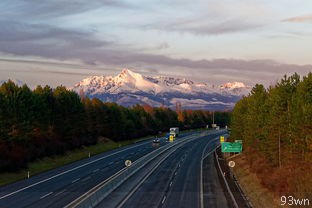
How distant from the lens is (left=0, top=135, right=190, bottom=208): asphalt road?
41.4m

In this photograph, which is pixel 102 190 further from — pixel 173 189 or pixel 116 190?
pixel 173 189

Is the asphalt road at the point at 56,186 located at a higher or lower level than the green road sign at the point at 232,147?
lower

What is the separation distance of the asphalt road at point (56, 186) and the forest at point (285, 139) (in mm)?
18564

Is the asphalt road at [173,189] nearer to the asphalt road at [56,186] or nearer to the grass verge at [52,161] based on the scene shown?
the asphalt road at [56,186]

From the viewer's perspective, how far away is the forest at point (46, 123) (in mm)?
70750

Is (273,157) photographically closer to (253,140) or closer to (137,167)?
(253,140)

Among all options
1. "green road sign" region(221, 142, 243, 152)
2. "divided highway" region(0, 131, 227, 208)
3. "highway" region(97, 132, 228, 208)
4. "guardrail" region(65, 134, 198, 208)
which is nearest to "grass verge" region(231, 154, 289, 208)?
"highway" region(97, 132, 228, 208)

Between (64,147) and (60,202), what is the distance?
50097 millimetres

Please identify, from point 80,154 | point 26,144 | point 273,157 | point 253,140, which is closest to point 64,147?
point 80,154

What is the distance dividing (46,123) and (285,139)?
4858 cm

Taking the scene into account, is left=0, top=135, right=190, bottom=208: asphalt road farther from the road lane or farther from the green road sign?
the green road sign

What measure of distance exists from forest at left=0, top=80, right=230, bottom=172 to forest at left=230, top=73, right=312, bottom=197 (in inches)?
1278

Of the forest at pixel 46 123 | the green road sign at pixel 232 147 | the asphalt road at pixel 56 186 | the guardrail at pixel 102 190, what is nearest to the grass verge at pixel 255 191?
the green road sign at pixel 232 147

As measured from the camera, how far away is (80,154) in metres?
96.6
